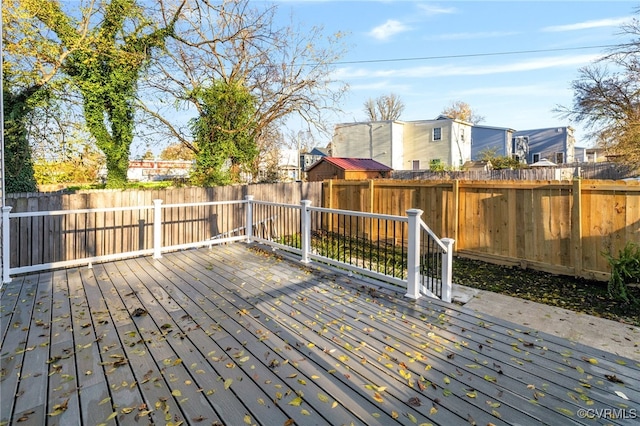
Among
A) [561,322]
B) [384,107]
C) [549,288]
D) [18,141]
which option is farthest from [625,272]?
[384,107]

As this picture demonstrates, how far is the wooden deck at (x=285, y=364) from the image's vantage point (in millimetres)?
1889

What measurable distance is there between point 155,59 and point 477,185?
29.4ft

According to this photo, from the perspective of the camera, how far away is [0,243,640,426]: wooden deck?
1889 mm

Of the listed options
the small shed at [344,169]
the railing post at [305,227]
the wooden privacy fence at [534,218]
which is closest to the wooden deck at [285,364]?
the railing post at [305,227]

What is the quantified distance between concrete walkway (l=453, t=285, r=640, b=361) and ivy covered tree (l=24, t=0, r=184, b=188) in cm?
866

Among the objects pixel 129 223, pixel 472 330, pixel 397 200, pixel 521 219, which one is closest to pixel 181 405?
pixel 472 330

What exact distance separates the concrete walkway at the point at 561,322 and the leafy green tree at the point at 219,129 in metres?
7.14

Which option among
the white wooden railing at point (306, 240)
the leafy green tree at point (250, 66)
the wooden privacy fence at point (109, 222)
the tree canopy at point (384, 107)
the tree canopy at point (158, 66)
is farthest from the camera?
the tree canopy at point (384, 107)

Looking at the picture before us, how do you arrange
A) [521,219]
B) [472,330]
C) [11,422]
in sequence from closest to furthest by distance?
1. [11,422]
2. [472,330]
3. [521,219]

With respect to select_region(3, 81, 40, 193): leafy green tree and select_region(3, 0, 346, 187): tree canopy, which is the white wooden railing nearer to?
select_region(3, 81, 40, 193): leafy green tree

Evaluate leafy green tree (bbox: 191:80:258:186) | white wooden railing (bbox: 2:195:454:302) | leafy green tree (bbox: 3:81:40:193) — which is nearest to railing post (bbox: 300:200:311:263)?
white wooden railing (bbox: 2:195:454:302)

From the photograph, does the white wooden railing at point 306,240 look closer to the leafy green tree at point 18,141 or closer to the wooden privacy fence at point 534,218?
the wooden privacy fence at point 534,218

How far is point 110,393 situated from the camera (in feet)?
6.70

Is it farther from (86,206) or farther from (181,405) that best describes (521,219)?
(86,206)
